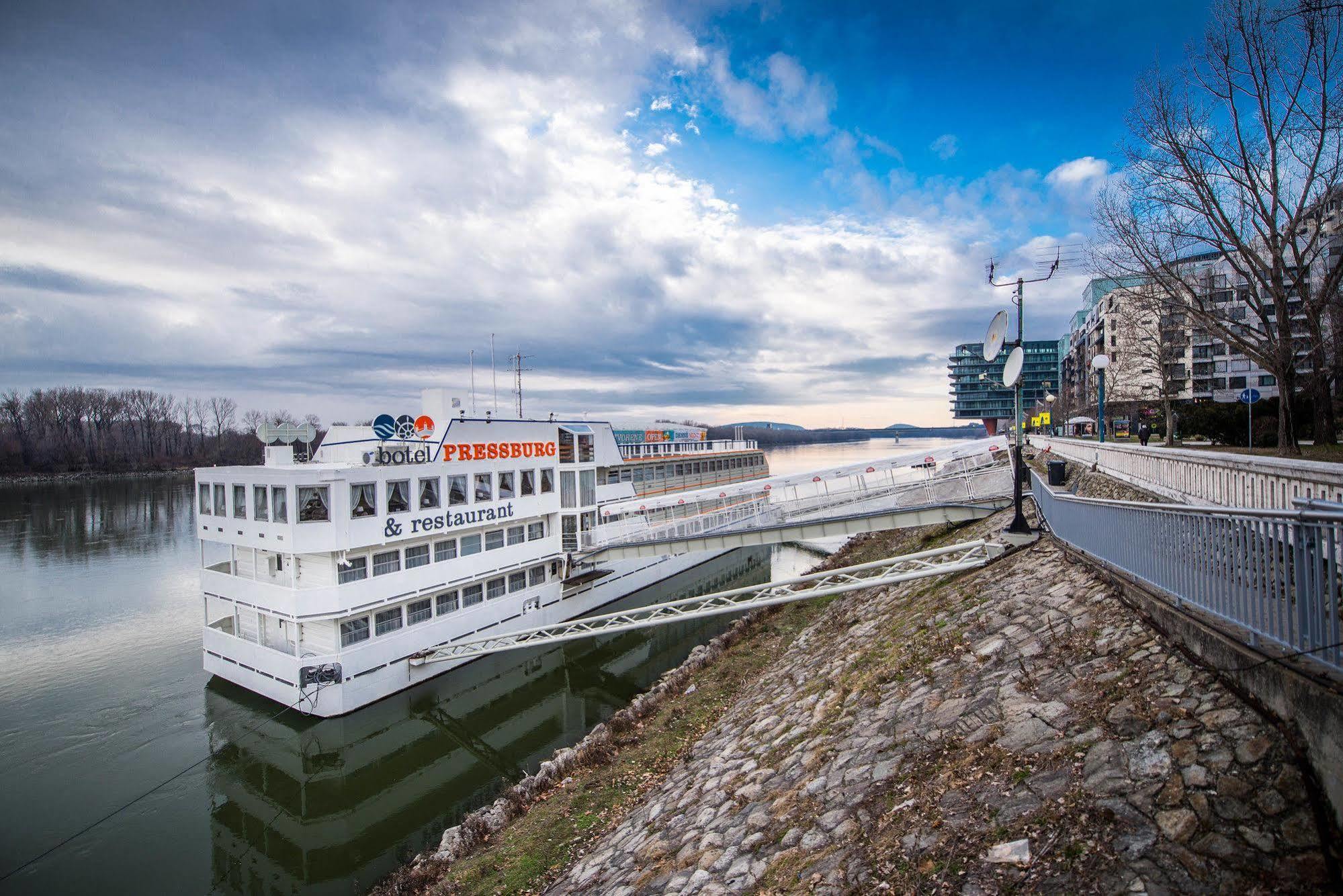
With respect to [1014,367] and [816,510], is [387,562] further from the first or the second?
[1014,367]

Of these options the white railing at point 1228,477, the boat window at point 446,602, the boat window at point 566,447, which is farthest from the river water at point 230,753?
the white railing at point 1228,477

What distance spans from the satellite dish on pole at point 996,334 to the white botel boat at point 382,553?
16076 millimetres

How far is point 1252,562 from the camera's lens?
498 centimetres

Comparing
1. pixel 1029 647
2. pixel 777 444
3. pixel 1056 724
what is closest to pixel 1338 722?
pixel 1056 724

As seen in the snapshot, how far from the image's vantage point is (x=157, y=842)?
12656 millimetres

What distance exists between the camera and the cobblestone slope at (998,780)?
4.14 metres

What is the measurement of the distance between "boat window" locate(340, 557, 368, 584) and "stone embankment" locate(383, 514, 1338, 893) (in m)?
8.66

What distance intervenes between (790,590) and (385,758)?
11.9 m

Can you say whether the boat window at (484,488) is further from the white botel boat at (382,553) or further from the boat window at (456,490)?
the boat window at (456,490)

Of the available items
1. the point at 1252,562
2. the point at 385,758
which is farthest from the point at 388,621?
the point at 1252,562

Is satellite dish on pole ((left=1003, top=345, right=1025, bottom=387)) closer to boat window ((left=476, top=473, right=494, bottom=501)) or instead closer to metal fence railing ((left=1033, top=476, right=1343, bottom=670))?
metal fence railing ((left=1033, top=476, right=1343, bottom=670))

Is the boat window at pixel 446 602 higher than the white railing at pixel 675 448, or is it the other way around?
the white railing at pixel 675 448

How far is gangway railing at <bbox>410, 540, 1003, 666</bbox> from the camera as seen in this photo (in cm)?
1277

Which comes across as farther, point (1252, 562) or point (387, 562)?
point (387, 562)
